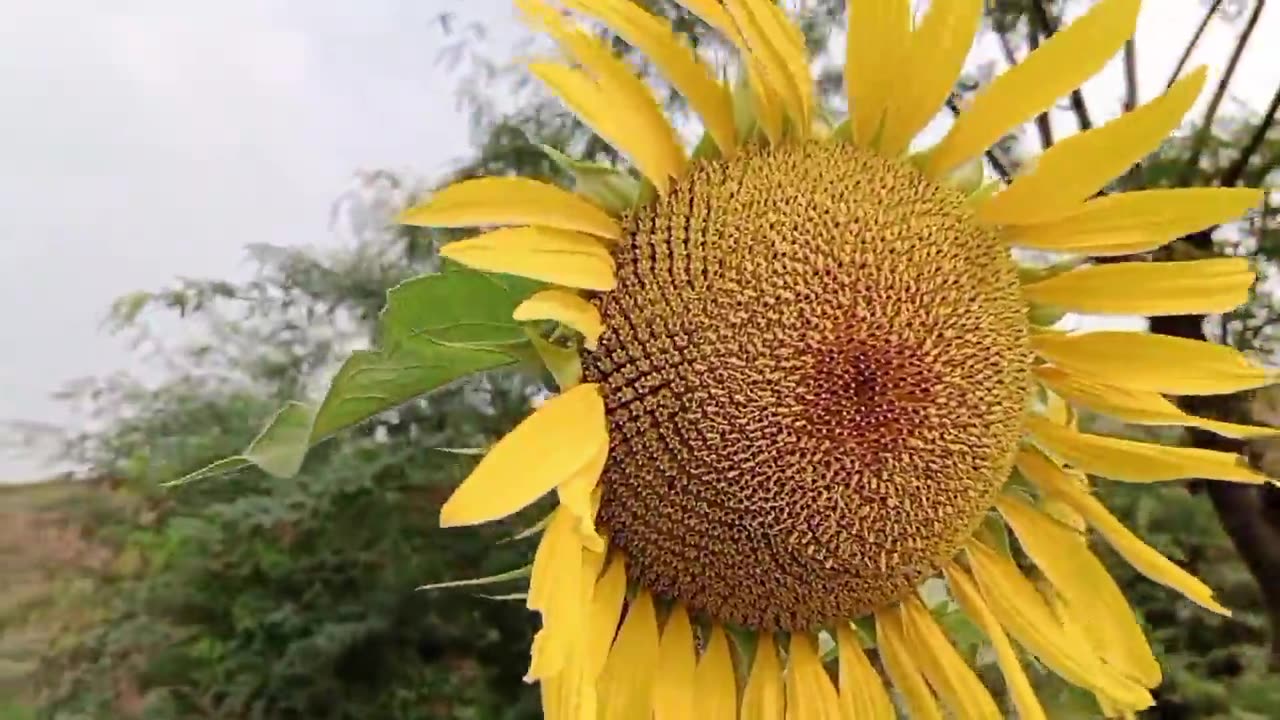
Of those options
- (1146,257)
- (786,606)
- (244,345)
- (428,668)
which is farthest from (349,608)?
(786,606)

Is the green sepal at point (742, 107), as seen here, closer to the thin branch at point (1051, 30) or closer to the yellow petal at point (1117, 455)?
the yellow petal at point (1117, 455)

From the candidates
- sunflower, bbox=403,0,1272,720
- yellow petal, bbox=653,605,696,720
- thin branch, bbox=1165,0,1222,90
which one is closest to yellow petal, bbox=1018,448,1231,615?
sunflower, bbox=403,0,1272,720

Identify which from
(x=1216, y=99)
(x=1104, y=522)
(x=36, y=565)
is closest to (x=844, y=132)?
(x=1104, y=522)

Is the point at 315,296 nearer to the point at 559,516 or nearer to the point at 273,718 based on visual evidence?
the point at 273,718

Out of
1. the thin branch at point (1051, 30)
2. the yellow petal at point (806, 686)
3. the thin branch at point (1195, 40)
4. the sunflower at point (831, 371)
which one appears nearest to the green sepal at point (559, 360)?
the sunflower at point (831, 371)

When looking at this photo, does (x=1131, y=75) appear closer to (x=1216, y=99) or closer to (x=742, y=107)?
(x=1216, y=99)

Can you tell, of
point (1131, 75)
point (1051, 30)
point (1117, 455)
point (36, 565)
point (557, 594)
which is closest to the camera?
point (557, 594)
